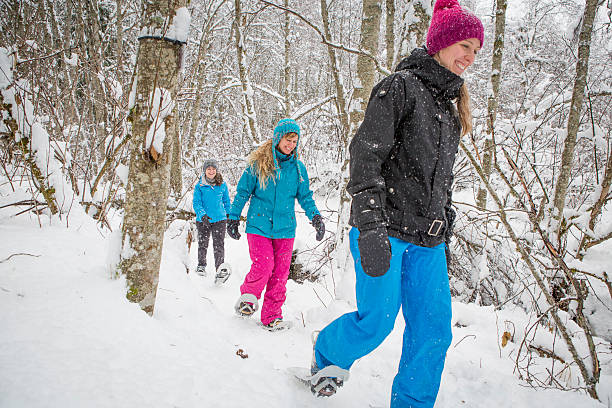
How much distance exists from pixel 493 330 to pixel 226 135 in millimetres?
13149

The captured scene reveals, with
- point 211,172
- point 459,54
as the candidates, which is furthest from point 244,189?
point 211,172

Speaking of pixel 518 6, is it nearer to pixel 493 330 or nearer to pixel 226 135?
pixel 226 135

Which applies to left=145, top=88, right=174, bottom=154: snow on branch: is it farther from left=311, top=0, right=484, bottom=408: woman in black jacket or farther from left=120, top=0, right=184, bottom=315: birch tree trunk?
left=311, top=0, right=484, bottom=408: woman in black jacket

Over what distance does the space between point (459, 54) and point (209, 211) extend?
4509 mm

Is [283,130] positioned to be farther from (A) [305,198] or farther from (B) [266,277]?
(B) [266,277]

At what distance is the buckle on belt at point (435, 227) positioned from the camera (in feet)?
5.19

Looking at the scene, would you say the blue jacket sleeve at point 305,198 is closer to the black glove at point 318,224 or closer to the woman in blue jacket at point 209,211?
the black glove at point 318,224

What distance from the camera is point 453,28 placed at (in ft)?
5.16

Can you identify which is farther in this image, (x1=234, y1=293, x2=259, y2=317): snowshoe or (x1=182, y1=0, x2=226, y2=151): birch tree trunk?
(x1=182, y1=0, x2=226, y2=151): birch tree trunk

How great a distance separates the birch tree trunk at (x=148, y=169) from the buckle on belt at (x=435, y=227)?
154cm

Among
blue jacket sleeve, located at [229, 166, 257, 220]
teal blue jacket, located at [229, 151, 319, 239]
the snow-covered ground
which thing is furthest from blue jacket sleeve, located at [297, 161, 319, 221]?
the snow-covered ground

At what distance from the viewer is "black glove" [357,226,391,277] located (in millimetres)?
1438

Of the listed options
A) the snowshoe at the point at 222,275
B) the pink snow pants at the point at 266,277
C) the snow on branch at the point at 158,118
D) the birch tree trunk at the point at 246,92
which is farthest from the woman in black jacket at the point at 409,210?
the birch tree trunk at the point at 246,92

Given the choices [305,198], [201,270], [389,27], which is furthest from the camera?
[389,27]
